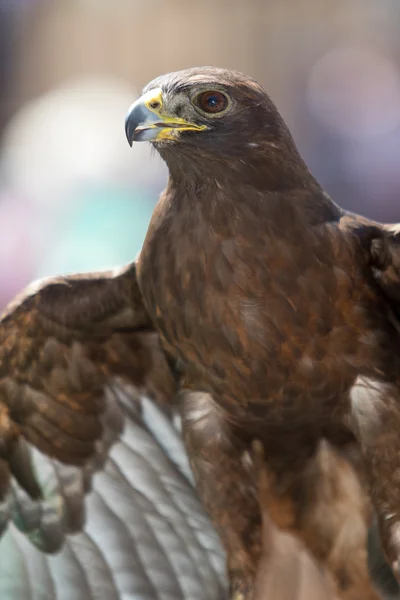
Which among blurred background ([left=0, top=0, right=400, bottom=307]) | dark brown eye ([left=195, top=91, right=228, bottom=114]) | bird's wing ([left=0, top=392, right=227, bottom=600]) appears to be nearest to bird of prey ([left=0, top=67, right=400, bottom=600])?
dark brown eye ([left=195, top=91, right=228, bottom=114])

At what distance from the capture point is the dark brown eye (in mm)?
1152

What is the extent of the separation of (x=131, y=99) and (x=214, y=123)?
6.61ft

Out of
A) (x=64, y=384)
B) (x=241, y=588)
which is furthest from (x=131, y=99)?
(x=241, y=588)

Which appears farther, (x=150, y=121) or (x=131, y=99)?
(x=131, y=99)

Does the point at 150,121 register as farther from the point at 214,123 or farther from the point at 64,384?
the point at 64,384

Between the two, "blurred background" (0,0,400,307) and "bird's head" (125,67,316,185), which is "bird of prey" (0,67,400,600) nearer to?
"bird's head" (125,67,316,185)

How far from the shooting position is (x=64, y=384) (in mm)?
1451

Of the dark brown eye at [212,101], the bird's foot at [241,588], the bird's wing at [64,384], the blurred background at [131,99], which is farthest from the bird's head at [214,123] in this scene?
the blurred background at [131,99]

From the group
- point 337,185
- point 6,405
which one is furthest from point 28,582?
point 337,185

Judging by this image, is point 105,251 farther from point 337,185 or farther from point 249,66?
point 249,66

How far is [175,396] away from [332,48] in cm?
213

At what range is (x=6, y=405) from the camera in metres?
1.45

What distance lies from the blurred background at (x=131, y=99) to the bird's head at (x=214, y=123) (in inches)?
36.3

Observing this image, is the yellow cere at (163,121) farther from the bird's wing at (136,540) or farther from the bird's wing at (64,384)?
the bird's wing at (136,540)
